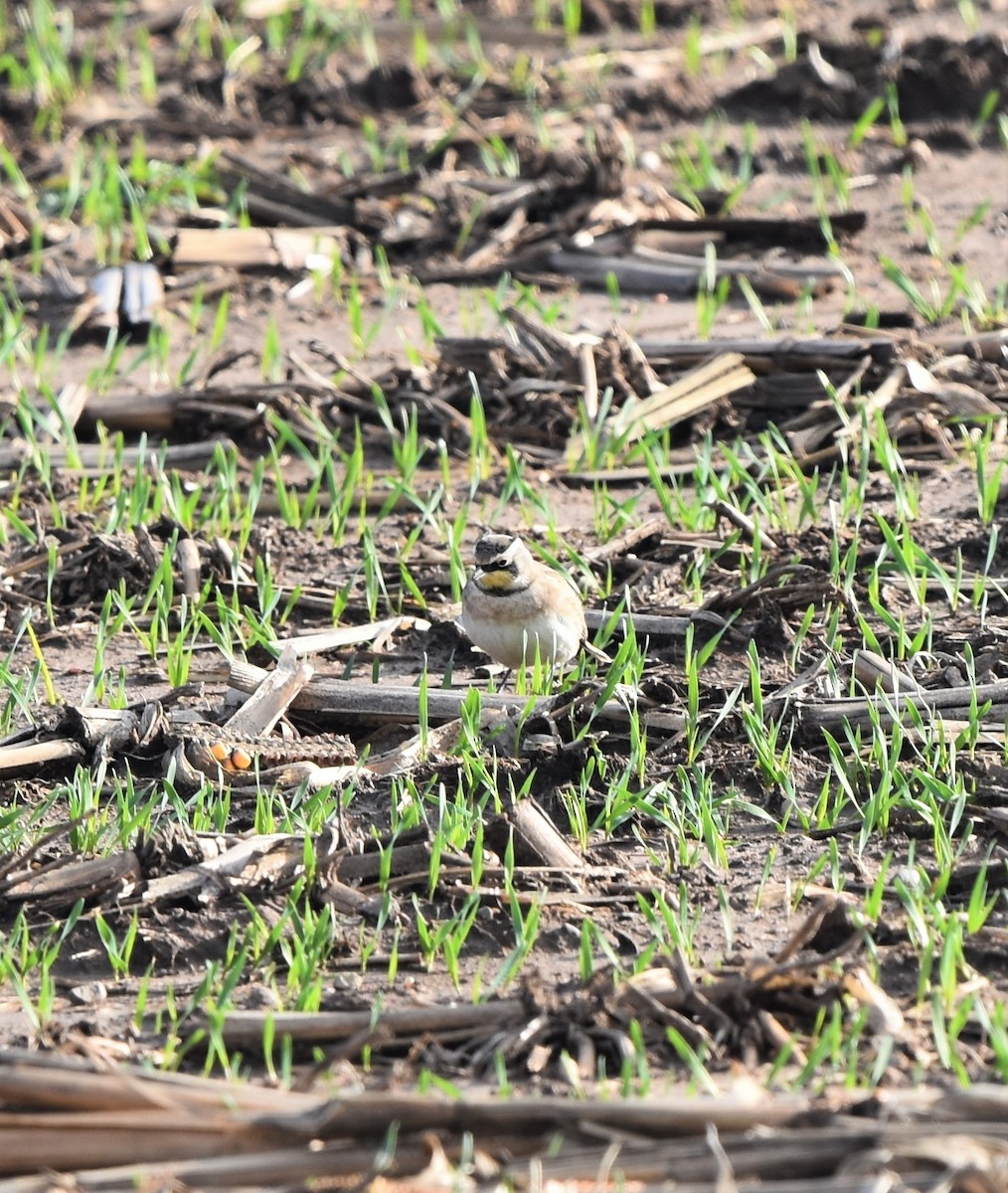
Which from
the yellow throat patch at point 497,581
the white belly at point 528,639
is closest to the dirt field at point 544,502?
the white belly at point 528,639

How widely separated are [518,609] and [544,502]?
1210 mm

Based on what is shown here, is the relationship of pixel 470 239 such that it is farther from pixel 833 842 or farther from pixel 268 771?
pixel 833 842

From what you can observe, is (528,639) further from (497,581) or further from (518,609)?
(497,581)

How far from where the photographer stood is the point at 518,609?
19.7ft

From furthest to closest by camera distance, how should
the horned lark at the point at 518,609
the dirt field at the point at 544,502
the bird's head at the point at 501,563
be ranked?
the bird's head at the point at 501,563 < the horned lark at the point at 518,609 < the dirt field at the point at 544,502

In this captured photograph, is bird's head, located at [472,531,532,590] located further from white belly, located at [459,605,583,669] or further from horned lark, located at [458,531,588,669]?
white belly, located at [459,605,583,669]

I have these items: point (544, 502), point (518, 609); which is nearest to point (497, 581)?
point (518, 609)

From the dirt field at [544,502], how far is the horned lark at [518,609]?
0.63ft

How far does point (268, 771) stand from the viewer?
5.57 m

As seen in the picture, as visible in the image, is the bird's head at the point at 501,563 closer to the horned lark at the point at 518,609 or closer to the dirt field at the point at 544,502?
the horned lark at the point at 518,609

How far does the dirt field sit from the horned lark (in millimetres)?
192

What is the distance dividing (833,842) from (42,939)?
203cm

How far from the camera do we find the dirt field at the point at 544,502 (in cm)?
436

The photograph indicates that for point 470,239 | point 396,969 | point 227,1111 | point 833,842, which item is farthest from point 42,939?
point 470,239
